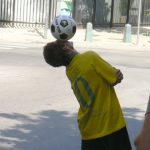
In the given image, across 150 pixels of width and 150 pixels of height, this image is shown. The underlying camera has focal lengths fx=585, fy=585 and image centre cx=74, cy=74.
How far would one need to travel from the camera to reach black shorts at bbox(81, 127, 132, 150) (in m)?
4.33

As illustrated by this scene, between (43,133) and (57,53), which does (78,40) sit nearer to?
(43,133)

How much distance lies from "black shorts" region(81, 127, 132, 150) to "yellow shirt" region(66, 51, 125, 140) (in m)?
0.04

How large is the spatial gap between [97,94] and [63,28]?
0.67 m

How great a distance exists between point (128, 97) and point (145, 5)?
30.1 metres

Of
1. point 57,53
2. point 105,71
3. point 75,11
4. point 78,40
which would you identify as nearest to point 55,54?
point 57,53

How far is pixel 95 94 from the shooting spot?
4340 mm

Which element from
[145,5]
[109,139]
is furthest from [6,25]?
[109,139]

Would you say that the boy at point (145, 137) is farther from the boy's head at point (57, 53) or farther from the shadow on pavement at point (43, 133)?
the shadow on pavement at point (43, 133)

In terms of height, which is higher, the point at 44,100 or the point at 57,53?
the point at 57,53

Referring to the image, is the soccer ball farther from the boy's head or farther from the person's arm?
the person's arm

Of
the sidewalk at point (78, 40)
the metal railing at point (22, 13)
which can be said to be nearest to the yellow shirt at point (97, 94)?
the sidewalk at point (78, 40)

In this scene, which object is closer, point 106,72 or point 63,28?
point 106,72

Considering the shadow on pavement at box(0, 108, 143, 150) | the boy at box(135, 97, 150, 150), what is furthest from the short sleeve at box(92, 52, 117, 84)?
the shadow on pavement at box(0, 108, 143, 150)

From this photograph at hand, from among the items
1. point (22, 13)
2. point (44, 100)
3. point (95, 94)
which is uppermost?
point (95, 94)
